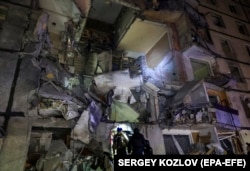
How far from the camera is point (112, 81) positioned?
1367 centimetres

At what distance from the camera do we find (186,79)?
16922 mm

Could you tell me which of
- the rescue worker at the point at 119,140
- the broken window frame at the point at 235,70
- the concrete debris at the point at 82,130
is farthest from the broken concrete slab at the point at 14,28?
the broken window frame at the point at 235,70

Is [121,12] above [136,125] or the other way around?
above

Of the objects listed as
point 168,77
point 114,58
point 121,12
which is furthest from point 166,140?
point 121,12

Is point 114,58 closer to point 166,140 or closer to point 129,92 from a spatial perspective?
point 129,92

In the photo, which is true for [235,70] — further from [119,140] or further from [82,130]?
[82,130]

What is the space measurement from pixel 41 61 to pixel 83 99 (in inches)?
123

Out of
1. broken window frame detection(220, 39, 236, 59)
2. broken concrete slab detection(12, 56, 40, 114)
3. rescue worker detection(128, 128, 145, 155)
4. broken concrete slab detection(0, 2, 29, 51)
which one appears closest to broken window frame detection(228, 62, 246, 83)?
broken window frame detection(220, 39, 236, 59)

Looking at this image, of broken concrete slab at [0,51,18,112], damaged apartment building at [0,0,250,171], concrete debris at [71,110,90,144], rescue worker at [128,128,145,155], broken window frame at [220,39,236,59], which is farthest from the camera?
broken window frame at [220,39,236,59]

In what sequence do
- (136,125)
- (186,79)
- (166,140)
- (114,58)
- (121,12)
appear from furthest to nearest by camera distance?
(121,12) → (114,58) → (186,79) → (166,140) → (136,125)

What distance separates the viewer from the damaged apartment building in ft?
31.3

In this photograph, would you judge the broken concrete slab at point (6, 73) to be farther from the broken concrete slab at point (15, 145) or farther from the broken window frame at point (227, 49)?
the broken window frame at point (227, 49)

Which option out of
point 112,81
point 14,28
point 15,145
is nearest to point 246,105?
point 112,81

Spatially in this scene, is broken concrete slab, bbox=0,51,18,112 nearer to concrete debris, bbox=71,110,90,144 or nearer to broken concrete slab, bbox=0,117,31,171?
broken concrete slab, bbox=0,117,31,171
